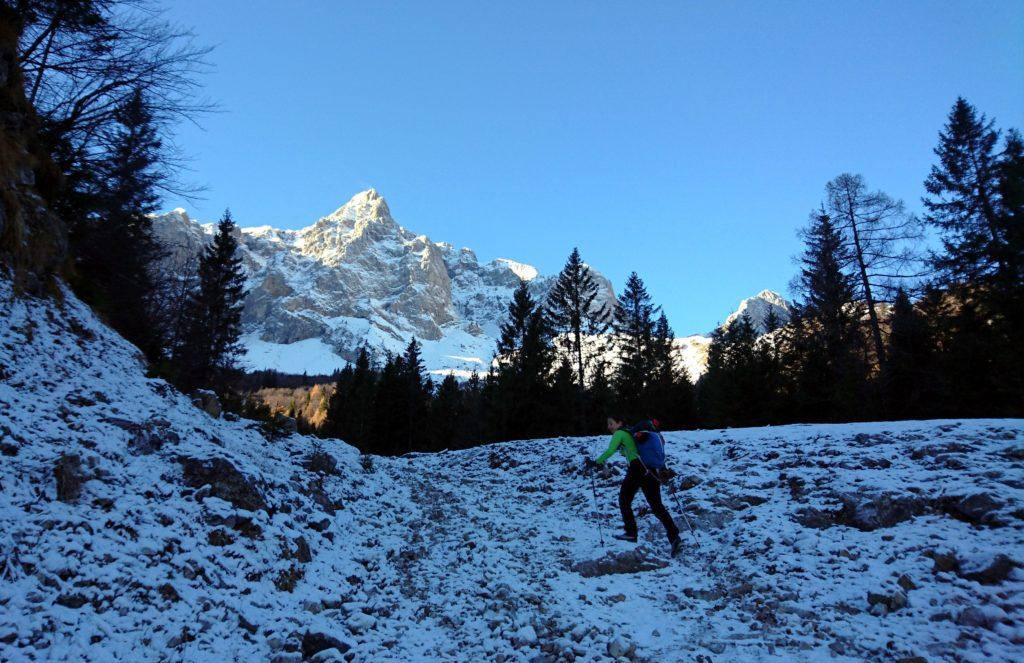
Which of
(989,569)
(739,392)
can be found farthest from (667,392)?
(989,569)

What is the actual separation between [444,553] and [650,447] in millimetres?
4555

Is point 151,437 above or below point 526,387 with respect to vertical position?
below

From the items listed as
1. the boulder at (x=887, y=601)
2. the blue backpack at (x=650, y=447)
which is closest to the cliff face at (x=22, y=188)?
the blue backpack at (x=650, y=447)

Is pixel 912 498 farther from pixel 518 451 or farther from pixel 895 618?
pixel 518 451

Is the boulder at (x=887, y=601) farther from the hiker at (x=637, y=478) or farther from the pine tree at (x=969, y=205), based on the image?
the pine tree at (x=969, y=205)

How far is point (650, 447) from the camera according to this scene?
9.25 m

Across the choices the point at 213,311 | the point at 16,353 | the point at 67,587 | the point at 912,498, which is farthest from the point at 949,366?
the point at 213,311

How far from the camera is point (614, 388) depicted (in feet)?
116

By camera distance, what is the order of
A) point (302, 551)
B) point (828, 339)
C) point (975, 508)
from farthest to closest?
point (828, 339) → point (302, 551) → point (975, 508)

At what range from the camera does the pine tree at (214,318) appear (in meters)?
22.8

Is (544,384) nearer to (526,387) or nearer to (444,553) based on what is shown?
(526,387)

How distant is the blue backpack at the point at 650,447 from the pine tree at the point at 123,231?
→ 37.9 ft

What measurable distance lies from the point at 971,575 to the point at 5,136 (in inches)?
681

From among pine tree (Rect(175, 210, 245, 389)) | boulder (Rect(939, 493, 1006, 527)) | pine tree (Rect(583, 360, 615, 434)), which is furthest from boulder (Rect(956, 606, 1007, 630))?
pine tree (Rect(583, 360, 615, 434))
